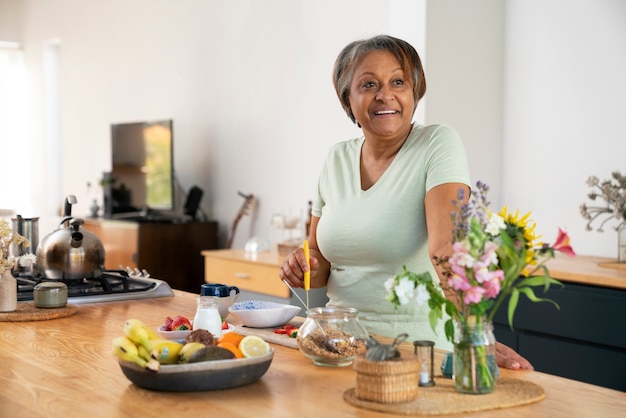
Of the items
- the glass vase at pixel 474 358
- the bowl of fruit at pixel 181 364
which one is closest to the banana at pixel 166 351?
the bowl of fruit at pixel 181 364

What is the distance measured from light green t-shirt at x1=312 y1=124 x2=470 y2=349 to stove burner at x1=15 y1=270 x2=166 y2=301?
2.67 feet

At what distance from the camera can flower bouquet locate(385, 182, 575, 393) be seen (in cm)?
135

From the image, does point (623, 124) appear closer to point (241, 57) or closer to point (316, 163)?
point (316, 163)

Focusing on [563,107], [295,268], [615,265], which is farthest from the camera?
[563,107]

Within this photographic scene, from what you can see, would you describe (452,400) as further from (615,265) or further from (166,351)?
(615,265)

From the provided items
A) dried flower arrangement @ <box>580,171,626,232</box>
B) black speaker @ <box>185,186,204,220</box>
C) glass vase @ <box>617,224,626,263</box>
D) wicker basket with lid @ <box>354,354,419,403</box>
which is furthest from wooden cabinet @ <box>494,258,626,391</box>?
black speaker @ <box>185,186,204,220</box>

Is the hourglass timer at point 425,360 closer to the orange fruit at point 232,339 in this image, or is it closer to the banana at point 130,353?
the orange fruit at point 232,339

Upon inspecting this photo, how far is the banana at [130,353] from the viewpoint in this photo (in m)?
1.47

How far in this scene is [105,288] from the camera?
2.72 metres

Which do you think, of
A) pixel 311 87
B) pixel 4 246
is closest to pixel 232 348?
pixel 4 246

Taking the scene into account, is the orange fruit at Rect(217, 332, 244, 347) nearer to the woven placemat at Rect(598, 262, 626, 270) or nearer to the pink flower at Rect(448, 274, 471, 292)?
the pink flower at Rect(448, 274, 471, 292)

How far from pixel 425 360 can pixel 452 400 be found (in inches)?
4.2

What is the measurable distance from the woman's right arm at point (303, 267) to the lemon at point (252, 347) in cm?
40

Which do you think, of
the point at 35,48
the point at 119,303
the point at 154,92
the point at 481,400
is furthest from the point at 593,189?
the point at 35,48
